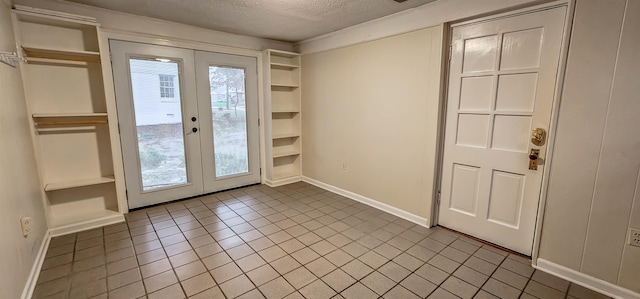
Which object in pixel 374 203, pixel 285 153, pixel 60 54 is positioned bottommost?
pixel 374 203

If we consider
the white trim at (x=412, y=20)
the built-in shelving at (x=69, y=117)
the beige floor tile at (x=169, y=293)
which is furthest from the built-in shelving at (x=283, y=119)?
the beige floor tile at (x=169, y=293)

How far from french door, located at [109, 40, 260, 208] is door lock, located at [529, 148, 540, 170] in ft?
11.0

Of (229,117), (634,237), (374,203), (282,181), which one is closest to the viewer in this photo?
(634,237)

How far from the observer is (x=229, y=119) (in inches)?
154

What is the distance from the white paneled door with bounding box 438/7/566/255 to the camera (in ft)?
6.87

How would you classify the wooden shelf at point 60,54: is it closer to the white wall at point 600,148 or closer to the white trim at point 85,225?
the white trim at point 85,225

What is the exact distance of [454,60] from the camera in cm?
257

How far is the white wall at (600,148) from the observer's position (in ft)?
5.54

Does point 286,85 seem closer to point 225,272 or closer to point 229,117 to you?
point 229,117

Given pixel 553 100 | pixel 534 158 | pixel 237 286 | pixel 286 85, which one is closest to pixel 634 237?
pixel 534 158

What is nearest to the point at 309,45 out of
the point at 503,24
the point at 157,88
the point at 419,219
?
the point at 157,88

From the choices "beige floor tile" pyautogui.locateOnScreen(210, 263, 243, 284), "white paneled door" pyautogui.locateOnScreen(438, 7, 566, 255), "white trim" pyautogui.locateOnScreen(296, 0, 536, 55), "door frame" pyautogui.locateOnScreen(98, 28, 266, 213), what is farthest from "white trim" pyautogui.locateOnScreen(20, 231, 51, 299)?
"white trim" pyautogui.locateOnScreen(296, 0, 536, 55)

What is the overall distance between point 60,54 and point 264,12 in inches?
76.4

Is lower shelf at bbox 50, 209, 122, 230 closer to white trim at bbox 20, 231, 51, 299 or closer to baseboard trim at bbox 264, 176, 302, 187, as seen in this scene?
white trim at bbox 20, 231, 51, 299
